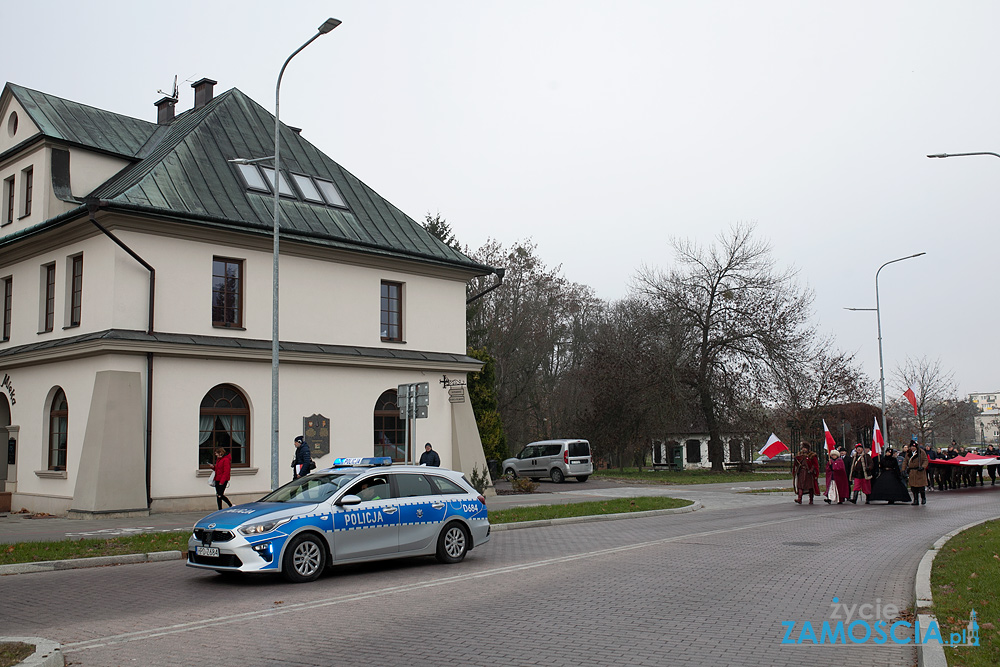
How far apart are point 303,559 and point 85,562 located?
406cm

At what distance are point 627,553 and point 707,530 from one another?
13.8ft

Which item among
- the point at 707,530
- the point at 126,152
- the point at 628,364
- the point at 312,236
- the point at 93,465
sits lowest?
the point at 707,530

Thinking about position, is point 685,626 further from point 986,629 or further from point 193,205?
point 193,205

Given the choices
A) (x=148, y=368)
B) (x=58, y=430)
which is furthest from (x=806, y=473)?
(x=58, y=430)

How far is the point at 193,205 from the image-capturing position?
2170cm

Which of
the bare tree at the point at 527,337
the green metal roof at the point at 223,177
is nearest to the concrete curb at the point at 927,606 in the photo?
the green metal roof at the point at 223,177

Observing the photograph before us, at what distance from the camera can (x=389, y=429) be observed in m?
25.5

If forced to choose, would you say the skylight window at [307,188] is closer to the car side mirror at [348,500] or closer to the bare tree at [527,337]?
the car side mirror at [348,500]

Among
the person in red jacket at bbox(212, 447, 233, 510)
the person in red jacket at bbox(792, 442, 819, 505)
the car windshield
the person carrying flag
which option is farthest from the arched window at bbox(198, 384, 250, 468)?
the person carrying flag

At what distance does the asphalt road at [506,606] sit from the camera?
22.8 feet

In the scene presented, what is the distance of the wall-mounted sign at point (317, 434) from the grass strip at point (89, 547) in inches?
320

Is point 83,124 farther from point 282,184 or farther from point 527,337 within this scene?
point 527,337

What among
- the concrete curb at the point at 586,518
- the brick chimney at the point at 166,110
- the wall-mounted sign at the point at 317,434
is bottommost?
the concrete curb at the point at 586,518

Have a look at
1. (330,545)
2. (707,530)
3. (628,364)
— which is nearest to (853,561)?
(707,530)
